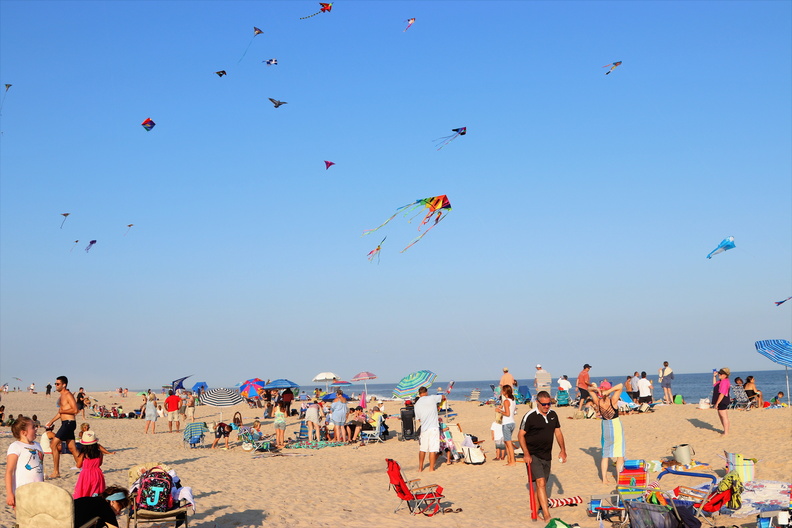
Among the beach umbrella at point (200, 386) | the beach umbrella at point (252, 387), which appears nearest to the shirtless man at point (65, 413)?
the beach umbrella at point (252, 387)

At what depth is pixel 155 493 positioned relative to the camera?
684 centimetres

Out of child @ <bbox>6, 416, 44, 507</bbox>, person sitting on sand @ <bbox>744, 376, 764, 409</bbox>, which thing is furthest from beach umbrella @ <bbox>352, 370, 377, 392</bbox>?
child @ <bbox>6, 416, 44, 507</bbox>

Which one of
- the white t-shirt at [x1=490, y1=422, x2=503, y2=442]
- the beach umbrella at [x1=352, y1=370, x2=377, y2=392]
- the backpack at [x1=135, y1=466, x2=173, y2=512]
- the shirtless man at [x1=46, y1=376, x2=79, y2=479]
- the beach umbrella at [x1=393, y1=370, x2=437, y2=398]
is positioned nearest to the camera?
the backpack at [x1=135, y1=466, x2=173, y2=512]

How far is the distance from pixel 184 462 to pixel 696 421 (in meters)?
11.9

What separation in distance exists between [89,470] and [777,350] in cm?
1350

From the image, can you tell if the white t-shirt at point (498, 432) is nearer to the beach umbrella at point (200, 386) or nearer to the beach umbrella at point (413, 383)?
the beach umbrella at point (413, 383)

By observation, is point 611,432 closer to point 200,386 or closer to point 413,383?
point 413,383

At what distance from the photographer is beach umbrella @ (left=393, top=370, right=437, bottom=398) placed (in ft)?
56.0

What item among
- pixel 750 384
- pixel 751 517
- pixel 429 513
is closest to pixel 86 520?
pixel 429 513

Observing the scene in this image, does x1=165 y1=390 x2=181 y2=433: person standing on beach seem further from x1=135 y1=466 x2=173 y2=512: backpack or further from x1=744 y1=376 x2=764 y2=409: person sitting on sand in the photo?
x1=744 y1=376 x2=764 y2=409: person sitting on sand

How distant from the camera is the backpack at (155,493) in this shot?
6.80 metres

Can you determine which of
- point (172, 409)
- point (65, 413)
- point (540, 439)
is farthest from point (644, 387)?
point (65, 413)

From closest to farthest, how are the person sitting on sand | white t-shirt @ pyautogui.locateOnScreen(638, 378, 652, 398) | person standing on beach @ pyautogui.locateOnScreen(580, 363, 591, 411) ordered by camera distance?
person standing on beach @ pyautogui.locateOnScreen(580, 363, 591, 411) < the person sitting on sand < white t-shirt @ pyautogui.locateOnScreen(638, 378, 652, 398)

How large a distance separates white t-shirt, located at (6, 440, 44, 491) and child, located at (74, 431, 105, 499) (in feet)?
2.54
